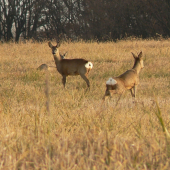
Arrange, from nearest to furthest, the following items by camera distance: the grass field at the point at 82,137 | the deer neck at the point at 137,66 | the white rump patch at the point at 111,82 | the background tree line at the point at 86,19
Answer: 1. the grass field at the point at 82,137
2. the white rump patch at the point at 111,82
3. the deer neck at the point at 137,66
4. the background tree line at the point at 86,19

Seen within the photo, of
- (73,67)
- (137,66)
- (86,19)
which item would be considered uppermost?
(86,19)

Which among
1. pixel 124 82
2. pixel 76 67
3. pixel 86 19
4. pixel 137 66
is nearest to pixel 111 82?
pixel 124 82

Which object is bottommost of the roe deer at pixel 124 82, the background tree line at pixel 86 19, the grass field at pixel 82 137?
the grass field at pixel 82 137

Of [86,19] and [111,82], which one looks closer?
[111,82]

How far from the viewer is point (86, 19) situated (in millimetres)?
31938

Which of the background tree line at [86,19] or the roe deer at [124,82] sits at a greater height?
the background tree line at [86,19]

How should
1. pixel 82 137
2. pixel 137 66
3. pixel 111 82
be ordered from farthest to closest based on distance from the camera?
pixel 137 66 < pixel 111 82 < pixel 82 137

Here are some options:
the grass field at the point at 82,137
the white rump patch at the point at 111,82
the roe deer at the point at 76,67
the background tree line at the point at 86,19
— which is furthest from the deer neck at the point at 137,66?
the background tree line at the point at 86,19

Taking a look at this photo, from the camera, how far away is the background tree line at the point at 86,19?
27.6 metres

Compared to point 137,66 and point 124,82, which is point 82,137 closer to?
point 124,82

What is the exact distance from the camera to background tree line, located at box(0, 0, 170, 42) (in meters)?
27.6

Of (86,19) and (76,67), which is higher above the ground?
(86,19)

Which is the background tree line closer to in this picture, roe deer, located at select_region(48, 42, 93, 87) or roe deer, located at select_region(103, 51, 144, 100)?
roe deer, located at select_region(48, 42, 93, 87)

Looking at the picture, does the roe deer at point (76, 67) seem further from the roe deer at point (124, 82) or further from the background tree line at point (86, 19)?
the background tree line at point (86, 19)
